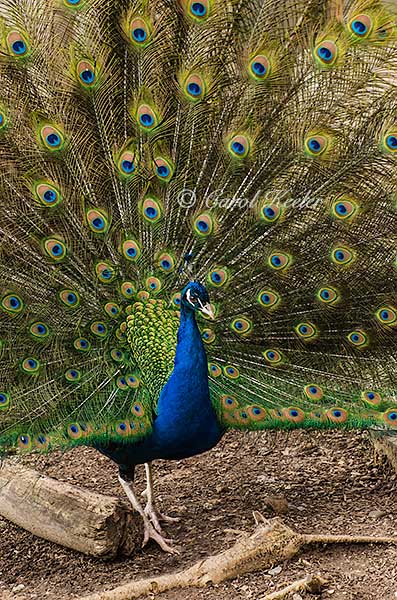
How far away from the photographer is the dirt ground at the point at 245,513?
3.20m

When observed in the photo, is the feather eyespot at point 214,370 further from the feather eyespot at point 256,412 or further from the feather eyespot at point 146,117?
the feather eyespot at point 146,117

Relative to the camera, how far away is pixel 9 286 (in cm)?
347

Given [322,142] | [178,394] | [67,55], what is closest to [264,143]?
[322,142]

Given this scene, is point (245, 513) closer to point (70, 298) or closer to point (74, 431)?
point (74, 431)

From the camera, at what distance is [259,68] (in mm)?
3264

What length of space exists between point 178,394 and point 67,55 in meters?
1.39

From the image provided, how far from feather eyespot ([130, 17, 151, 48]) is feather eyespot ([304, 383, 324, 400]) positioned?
1542mm

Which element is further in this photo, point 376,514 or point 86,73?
point 376,514

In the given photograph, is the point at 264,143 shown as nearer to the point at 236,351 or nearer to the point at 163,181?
the point at 163,181

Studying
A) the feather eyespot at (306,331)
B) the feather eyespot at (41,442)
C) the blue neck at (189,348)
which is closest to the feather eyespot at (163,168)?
the blue neck at (189,348)

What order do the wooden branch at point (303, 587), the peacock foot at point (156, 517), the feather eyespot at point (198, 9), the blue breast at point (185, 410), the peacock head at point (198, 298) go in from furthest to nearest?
the peacock foot at point (156, 517) < the blue breast at point (185, 410) < the feather eyespot at point (198, 9) < the peacock head at point (198, 298) < the wooden branch at point (303, 587)

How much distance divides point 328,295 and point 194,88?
→ 3.32ft

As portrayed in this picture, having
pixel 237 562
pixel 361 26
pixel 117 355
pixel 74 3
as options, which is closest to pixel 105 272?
pixel 117 355

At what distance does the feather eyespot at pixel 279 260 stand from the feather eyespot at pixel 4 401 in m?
1.20
